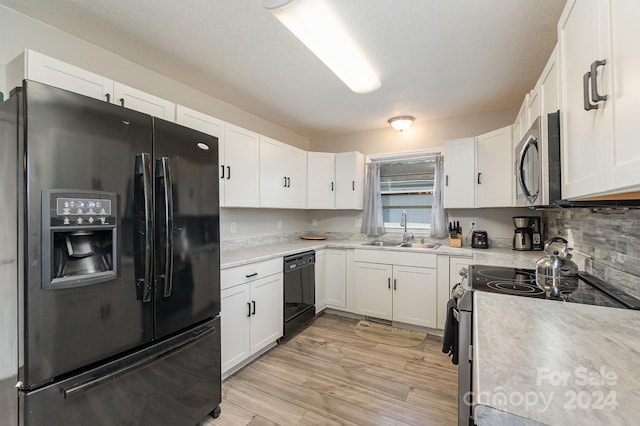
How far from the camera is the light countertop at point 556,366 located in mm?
467

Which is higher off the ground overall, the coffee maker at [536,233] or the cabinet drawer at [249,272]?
the coffee maker at [536,233]

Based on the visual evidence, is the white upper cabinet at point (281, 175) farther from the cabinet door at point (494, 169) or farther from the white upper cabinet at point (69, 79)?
the cabinet door at point (494, 169)

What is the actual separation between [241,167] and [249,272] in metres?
1.03

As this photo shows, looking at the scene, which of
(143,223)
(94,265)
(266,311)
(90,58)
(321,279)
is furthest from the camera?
(321,279)

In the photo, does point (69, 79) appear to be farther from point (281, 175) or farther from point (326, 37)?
point (281, 175)

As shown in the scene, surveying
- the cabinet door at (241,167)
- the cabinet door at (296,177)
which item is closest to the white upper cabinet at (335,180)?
the cabinet door at (296,177)

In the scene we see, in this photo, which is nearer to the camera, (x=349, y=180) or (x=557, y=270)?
(x=557, y=270)

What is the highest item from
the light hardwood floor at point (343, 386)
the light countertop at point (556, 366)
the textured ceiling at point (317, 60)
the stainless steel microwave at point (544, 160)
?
the textured ceiling at point (317, 60)

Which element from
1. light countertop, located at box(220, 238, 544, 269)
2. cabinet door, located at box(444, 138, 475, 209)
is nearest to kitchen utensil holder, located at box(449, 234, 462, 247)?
light countertop, located at box(220, 238, 544, 269)

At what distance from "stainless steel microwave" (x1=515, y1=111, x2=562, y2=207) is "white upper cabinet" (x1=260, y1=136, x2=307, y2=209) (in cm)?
226

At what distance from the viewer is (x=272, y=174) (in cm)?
304

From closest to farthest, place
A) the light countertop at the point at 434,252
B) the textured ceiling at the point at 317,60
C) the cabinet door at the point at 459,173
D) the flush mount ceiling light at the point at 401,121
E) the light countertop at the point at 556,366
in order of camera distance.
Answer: the light countertop at the point at 556,366, the textured ceiling at the point at 317,60, the light countertop at the point at 434,252, the cabinet door at the point at 459,173, the flush mount ceiling light at the point at 401,121

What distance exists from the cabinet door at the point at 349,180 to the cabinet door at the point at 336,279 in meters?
0.74

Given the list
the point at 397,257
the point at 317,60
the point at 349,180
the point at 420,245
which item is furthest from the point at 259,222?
the point at 420,245
